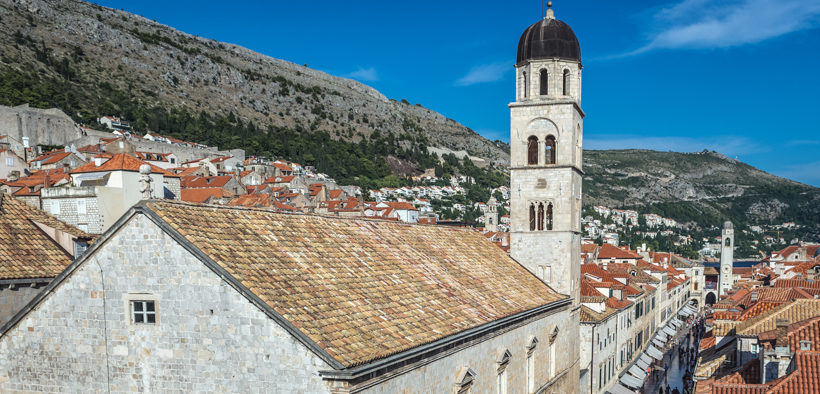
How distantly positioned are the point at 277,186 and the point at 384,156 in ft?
323

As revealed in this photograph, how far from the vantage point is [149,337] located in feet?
39.6

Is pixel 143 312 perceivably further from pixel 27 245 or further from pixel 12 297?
pixel 27 245

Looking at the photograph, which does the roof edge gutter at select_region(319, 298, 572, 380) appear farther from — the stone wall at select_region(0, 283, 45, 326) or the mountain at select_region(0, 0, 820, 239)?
the mountain at select_region(0, 0, 820, 239)

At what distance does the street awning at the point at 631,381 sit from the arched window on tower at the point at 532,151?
27.8 m

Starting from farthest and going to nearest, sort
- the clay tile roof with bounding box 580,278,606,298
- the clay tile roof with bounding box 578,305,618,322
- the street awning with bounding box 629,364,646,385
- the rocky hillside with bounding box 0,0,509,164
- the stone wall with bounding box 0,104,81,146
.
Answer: the rocky hillside with bounding box 0,0,509,164 < the stone wall with bounding box 0,104,81,146 < the street awning with bounding box 629,364,646,385 < the clay tile roof with bounding box 580,278,606,298 < the clay tile roof with bounding box 578,305,618,322

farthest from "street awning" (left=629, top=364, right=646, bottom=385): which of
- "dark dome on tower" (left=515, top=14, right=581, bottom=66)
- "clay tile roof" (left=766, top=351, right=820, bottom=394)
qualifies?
"clay tile roof" (left=766, top=351, right=820, bottom=394)

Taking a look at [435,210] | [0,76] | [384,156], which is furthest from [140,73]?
[435,210]

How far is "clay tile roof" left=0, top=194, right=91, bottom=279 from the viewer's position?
51.6 ft

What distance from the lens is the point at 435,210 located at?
463 feet

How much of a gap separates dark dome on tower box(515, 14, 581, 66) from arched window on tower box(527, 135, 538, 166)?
3434 millimetres

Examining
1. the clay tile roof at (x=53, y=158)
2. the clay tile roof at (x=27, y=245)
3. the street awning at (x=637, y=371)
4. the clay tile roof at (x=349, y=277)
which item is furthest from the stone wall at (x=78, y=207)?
the clay tile roof at (x=53, y=158)

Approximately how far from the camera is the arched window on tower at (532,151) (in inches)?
1061

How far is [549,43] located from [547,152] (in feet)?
15.5

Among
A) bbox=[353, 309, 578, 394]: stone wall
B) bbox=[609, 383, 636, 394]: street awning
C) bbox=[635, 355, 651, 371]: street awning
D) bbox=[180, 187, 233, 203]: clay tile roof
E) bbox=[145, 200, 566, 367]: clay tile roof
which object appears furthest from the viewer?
bbox=[180, 187, 233, 203]: clay tile roof
